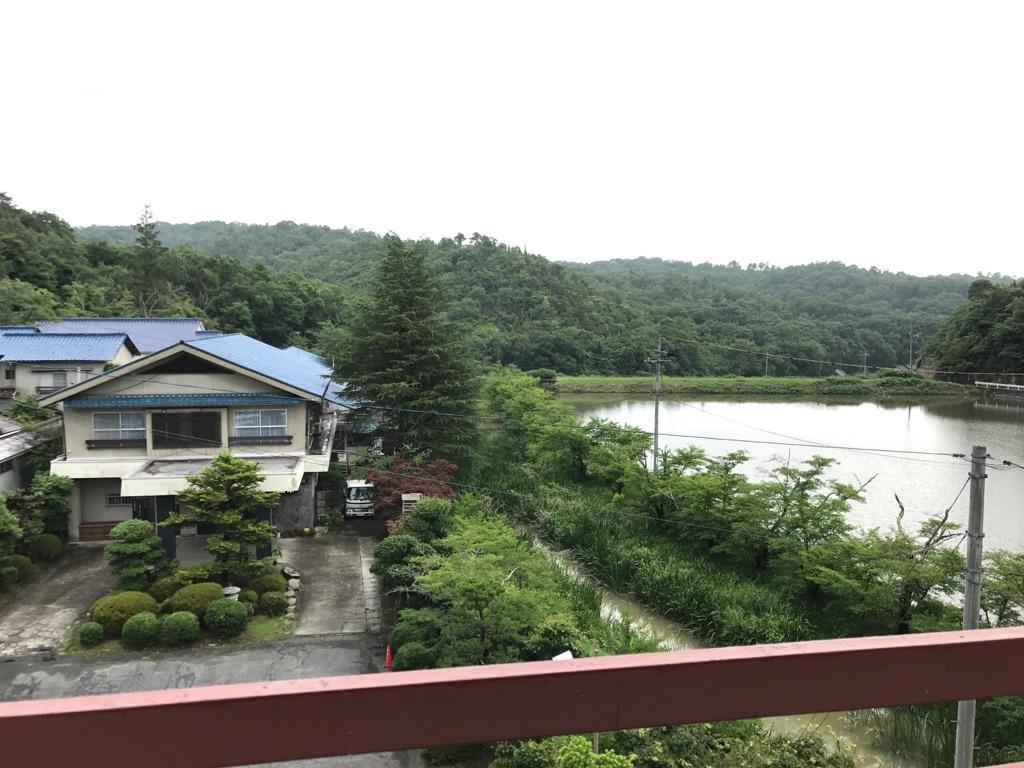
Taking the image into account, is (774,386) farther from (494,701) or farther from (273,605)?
(494,701)

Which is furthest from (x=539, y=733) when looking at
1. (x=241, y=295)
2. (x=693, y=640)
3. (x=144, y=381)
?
(x=241, y=295)

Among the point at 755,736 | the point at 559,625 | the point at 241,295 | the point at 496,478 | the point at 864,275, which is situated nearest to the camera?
the point at 755,736

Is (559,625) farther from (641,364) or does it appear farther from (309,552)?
(641,364)

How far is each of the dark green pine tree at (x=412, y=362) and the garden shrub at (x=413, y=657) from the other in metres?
7.03

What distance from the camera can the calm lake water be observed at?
1477 cm

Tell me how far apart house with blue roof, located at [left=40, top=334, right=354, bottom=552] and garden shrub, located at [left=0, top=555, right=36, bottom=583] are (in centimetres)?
174

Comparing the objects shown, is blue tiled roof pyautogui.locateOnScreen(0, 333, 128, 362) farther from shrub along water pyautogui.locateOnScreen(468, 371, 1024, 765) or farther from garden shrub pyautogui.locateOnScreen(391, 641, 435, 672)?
garden shrub pyautogui.locateOnScreen(391, 641, 435, 672)

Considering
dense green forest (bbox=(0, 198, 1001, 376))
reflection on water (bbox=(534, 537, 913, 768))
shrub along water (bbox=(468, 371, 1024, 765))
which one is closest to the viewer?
reflection on water (bbox=(534, 537, 913, 768))

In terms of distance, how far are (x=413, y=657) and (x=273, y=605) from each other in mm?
3245

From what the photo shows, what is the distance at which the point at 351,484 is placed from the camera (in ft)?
47.5

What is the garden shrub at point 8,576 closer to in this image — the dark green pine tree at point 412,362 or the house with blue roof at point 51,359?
the dark green pine tree at point 412,362

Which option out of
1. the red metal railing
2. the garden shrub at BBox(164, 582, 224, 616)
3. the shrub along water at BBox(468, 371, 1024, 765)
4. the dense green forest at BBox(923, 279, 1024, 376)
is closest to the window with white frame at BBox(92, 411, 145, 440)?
the garden shrub at BBox(164, 582, 224, 616)

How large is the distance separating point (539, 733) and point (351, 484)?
14.1 metres

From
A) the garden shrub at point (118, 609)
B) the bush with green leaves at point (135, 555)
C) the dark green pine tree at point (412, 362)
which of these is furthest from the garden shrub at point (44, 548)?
the dark green pine tree at point (412, 362)
